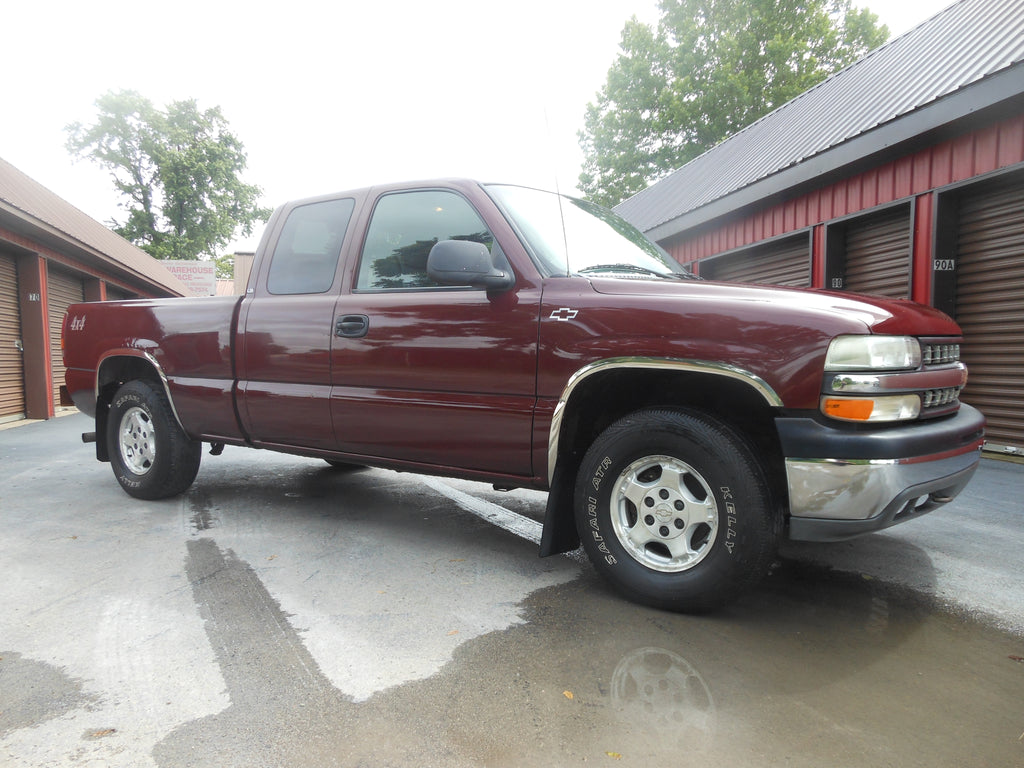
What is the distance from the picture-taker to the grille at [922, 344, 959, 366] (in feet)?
9.07

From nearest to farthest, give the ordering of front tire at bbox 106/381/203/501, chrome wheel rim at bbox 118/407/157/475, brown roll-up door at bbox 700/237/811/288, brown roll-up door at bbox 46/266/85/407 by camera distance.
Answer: front tire at bbox 106/381/203/501, chrome wheel rim at bbox 118/407/157/475, brown roll-up door at bbox 700/237/811/288, brown roll-up door at bbox 46/266/85/407

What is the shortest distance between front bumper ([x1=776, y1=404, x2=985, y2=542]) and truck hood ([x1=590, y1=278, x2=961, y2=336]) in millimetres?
408

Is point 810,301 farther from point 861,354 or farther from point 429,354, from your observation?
point 429,354

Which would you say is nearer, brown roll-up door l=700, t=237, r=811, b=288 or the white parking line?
the white parking line

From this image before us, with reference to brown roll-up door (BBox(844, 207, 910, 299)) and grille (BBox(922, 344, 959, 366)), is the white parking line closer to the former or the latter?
grille (BBox(922, 344, 959, 366))

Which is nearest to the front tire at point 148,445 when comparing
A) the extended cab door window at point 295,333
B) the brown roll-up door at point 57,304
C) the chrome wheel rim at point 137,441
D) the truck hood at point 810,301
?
the chrome wheel rim at point 137,441

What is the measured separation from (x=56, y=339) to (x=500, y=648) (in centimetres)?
1440

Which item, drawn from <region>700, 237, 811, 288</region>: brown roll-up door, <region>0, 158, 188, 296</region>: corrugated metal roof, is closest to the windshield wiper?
<region>700, 237, 811, 288</region>: brown roll-up door

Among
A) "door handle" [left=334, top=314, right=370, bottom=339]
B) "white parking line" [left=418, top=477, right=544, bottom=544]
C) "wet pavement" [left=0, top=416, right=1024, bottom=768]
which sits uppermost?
"door handle" [left=334, top=314, right=370, bottom=339]

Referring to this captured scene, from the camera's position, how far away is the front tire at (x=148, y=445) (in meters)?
4.73

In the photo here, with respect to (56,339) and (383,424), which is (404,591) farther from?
(56,339)

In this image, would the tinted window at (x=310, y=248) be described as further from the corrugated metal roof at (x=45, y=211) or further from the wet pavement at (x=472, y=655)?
the corrugated metal roof at (x=45, y=211)

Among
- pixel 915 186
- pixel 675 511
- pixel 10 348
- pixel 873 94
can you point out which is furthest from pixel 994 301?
pixel 10 348

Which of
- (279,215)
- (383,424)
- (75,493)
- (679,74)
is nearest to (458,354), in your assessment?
(383,424)
